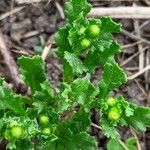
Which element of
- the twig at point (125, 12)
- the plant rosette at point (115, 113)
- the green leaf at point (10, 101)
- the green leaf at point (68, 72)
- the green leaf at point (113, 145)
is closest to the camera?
the plant rosette at point (115, 113)

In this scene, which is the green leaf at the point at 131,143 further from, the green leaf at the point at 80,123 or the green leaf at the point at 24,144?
the green leaf at the point at 24,144

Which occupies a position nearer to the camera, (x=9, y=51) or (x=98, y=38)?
(x=98, y=38)

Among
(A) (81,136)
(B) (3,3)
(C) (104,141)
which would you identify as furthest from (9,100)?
(B) (3,3)

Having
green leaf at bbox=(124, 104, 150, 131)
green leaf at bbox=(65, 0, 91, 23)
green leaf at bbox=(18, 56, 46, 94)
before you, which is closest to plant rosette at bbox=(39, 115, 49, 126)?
green leaf at bbox=(18, 56, 46, 94)

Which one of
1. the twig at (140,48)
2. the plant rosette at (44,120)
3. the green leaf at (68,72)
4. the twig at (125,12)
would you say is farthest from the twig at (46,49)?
the plant rosette at (44,120)

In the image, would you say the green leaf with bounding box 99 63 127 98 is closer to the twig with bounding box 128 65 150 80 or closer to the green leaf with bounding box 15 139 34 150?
the green leaf with bounding box 15 139 34 150

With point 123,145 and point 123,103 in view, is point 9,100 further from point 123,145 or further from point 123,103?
point 123,145

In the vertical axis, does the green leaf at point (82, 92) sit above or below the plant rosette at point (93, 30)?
below
